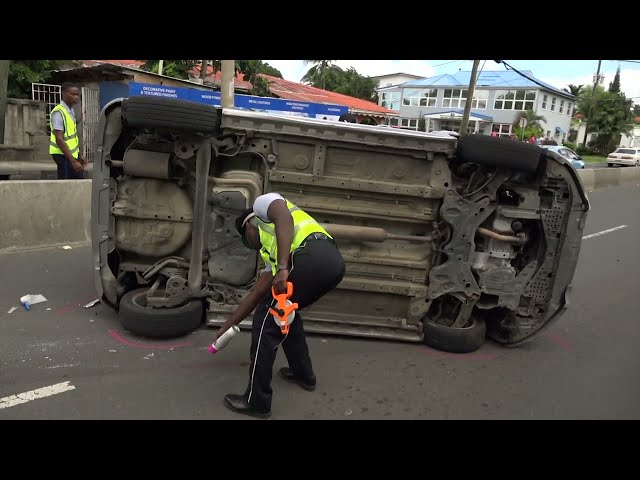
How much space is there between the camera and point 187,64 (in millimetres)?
19000

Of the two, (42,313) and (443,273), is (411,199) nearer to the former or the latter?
(443,273)

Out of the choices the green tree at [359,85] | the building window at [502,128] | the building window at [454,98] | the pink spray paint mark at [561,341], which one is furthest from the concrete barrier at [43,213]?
the green tree at [359,85]

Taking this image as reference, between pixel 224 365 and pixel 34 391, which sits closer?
pixel 34 391

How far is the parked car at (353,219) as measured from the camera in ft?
13.4

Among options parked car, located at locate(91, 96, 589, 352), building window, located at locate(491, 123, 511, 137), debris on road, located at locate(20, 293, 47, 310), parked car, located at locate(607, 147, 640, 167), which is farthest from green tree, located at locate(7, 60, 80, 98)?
building window, located at locate(491, 123, 511, 137)

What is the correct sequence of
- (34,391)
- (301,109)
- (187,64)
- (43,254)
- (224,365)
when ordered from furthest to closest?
(187,64) < (301,109) < (43,254) < (224,365) < (34,391)

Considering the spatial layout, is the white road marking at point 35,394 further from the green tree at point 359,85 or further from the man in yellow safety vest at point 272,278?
the green tree at point 359,85

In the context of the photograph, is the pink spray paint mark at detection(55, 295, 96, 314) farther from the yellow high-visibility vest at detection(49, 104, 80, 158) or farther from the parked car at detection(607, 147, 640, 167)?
the parked car at detection(607, 147, 640, 167)

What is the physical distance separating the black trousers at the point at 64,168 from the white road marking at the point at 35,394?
4.45 m

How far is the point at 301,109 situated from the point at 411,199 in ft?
29.4

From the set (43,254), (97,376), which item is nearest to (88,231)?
(43,254)

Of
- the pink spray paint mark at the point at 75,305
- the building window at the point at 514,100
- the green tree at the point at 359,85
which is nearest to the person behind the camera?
the pink spray paint mark at the point at 75,305

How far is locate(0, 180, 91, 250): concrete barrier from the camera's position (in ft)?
19.6

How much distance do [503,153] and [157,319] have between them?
10.1 ft
